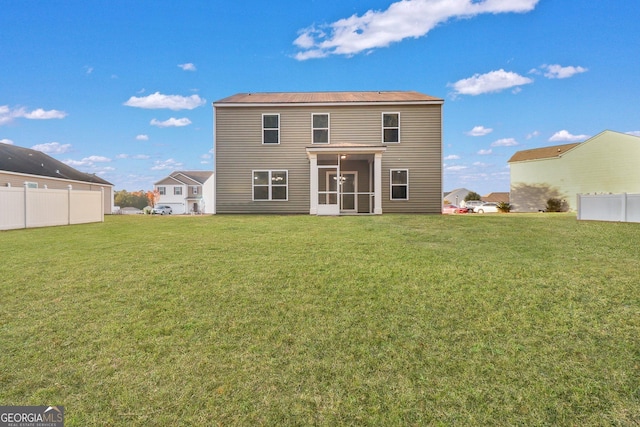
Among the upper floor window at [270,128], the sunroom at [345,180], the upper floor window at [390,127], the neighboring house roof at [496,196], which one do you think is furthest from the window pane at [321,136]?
the neighboring house roof at [496,196]

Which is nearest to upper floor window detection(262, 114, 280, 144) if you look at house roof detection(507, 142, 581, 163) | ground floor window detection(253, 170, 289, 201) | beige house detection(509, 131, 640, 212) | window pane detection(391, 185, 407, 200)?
ground floor window detection(253, 170, 289, 201)

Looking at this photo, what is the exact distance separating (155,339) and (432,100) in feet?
54.1

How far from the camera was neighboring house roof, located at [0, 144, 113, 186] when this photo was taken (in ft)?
74.8

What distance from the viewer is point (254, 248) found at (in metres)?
7.20

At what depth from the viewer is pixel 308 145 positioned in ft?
54.8

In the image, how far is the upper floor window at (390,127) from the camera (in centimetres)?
1688

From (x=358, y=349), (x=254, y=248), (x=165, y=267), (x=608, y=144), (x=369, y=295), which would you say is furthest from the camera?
(x=608, y=144)

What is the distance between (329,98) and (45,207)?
44.5 feet

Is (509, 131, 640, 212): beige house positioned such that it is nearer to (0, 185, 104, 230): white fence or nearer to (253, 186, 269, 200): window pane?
(253, 186, 269, 200): window pane

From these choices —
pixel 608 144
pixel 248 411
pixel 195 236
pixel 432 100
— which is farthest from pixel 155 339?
pixel 608 144

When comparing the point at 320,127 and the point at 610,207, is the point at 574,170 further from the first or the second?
the point at 320,127

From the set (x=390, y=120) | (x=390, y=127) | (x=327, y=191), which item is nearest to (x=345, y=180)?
(x=327, y=191)

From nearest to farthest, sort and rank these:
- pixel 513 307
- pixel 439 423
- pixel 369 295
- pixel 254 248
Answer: pixel 439 423
pixel 513 307
pixel 369 295
pixel 254 248

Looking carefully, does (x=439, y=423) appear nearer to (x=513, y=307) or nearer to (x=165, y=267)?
(x=513, y=307)
